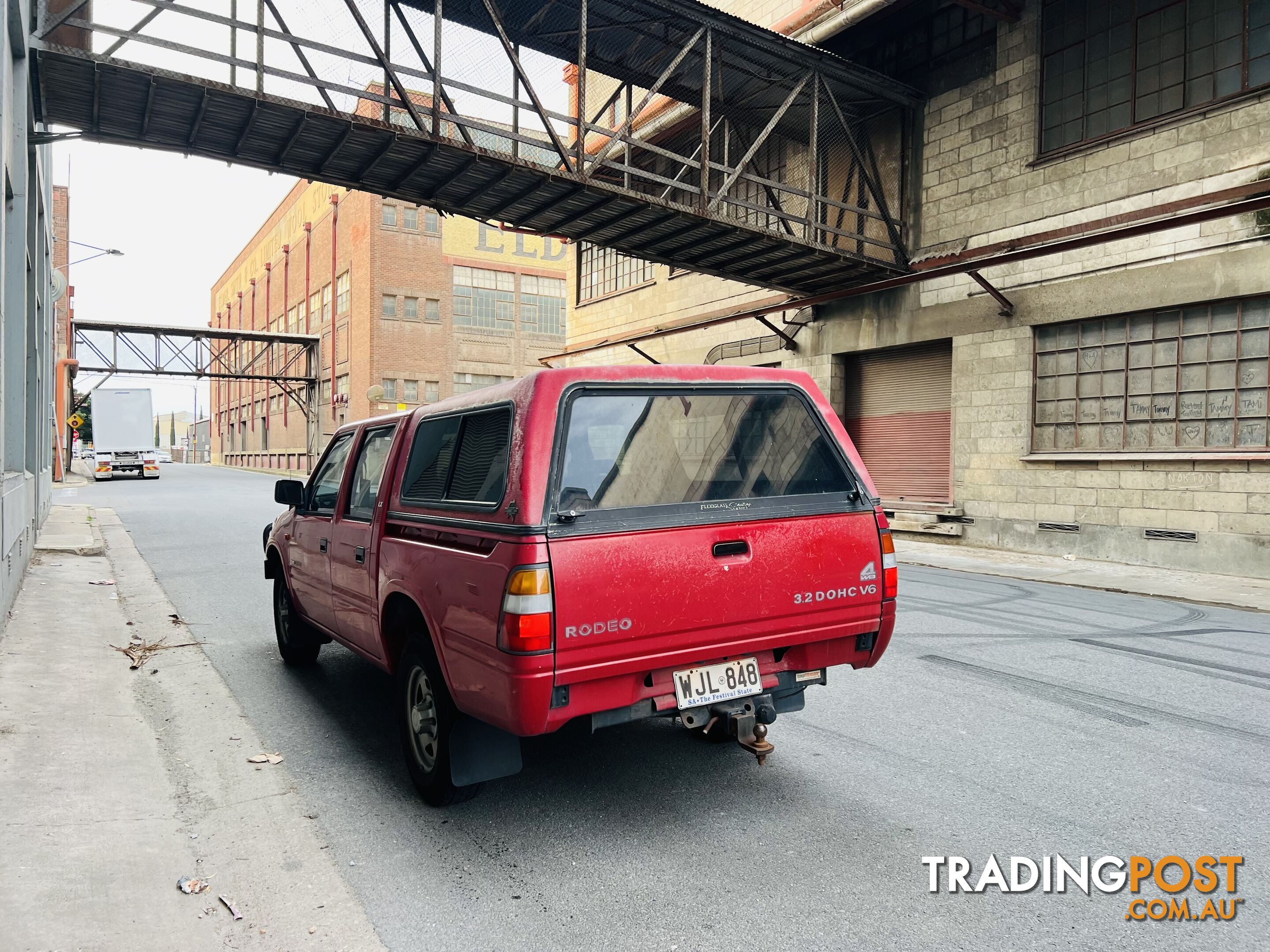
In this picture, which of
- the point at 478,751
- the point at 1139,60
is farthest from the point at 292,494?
the point at 1139,60

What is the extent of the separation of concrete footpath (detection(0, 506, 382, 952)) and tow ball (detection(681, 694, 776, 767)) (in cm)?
147

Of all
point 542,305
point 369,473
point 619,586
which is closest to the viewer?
point 619,586

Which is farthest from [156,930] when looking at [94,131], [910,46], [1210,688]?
[910,46]

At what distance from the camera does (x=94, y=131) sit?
11.7 meters

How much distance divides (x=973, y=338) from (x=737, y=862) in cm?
1355

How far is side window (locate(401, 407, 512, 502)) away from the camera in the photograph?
3666 millimetres

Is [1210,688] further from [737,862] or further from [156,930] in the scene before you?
[156,930]

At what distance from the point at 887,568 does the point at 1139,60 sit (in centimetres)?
1259

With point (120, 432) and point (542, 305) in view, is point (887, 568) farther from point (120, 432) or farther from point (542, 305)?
point (542, 305)

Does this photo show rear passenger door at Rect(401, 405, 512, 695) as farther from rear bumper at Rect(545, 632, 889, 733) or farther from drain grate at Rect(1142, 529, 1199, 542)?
drain grate at Rect(1142, 529, 1199, 542)

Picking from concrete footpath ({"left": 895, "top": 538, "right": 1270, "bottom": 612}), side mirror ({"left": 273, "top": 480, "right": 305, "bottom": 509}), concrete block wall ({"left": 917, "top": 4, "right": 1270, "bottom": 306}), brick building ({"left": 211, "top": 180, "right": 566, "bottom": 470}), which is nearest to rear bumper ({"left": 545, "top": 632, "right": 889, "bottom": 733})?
side mirror ({"left": 273, "top": 480, "right": 305, "bottom": 509})

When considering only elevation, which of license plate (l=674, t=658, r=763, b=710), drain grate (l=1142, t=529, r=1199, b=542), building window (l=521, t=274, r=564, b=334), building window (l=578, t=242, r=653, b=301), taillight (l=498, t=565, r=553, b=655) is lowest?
drain grate (l=1142, t=529, r=1199, b=542)

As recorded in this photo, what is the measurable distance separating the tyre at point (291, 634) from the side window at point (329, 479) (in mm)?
849

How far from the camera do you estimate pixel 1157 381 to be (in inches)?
499
